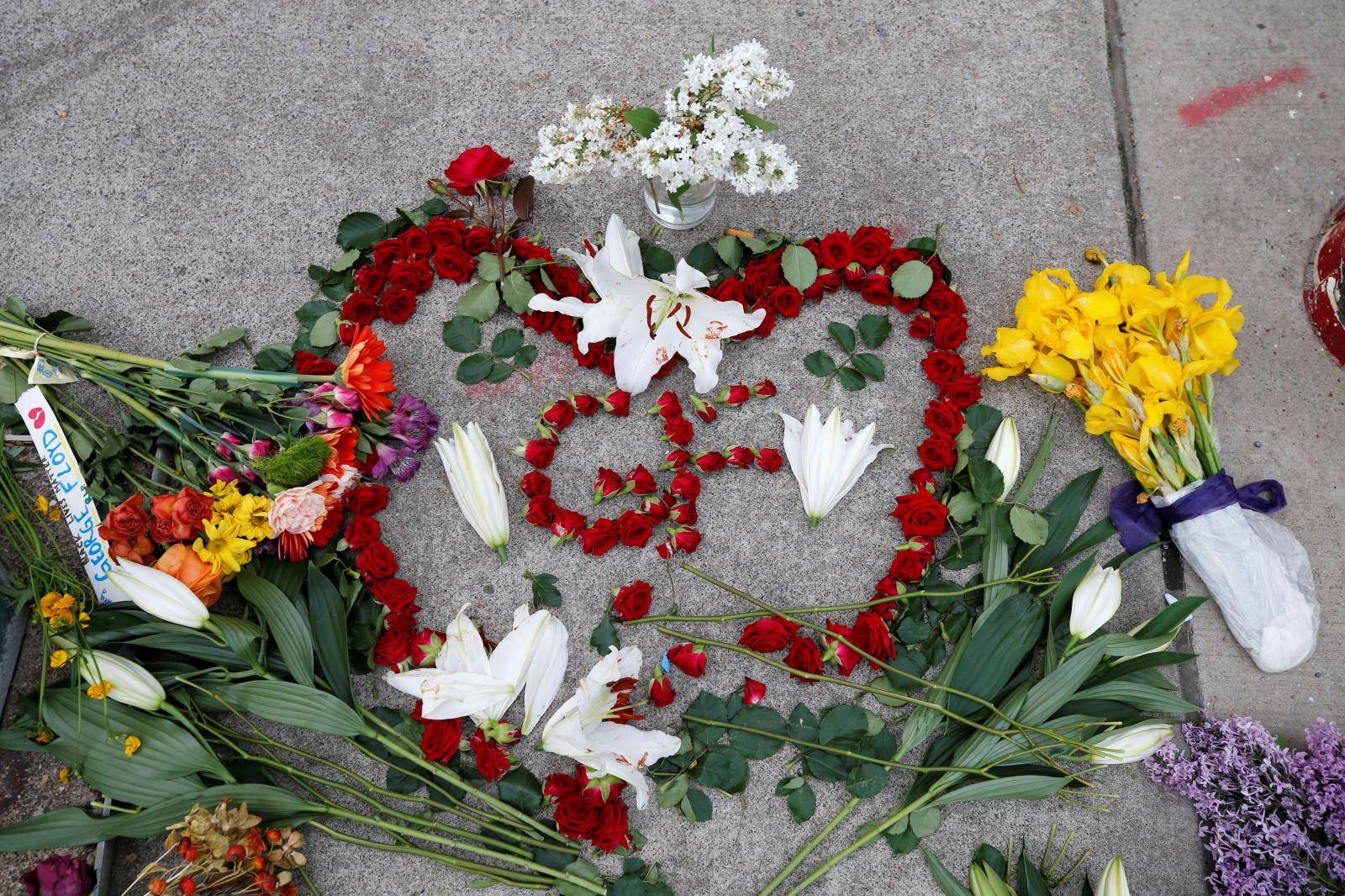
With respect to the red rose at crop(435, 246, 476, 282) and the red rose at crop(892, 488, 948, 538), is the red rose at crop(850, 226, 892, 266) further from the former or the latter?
the red rose at crop(435, 246, 476, 282)

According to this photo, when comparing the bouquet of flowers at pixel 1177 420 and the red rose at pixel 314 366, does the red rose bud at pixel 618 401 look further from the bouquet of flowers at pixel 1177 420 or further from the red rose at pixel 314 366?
the bouquet of flowers at pixel 1177 420

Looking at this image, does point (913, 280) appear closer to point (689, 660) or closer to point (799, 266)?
point (799, 266)

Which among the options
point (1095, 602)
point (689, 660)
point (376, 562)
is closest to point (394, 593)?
point (376, 562)

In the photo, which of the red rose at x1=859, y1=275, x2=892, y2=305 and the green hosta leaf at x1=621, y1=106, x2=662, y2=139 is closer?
the green hosta leaf at x1=621, y1=106, x2=662, y2=139

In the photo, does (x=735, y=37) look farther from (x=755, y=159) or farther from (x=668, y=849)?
(x=668, y=849)

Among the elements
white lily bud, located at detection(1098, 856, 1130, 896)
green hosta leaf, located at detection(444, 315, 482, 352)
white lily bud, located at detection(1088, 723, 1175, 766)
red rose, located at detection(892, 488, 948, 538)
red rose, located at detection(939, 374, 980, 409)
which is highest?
green hosta leaf, located at detection(444, 315, 482, 352)

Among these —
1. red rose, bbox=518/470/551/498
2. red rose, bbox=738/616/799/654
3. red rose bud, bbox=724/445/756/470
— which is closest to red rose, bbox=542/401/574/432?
red rose, bbox=518/470/551/498

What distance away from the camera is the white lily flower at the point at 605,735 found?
61.1 inches

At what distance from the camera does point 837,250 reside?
195cm

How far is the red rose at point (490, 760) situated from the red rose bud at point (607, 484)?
504 mm


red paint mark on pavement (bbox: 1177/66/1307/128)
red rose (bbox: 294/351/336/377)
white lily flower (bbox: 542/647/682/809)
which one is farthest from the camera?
red paint mark on pavement (bbox: 1177/66/1307/128)

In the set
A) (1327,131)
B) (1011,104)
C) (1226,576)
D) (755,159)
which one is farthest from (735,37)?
(1226,576)

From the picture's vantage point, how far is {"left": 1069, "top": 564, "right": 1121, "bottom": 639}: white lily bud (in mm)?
1680

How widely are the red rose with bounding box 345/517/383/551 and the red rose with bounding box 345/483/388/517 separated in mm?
20
